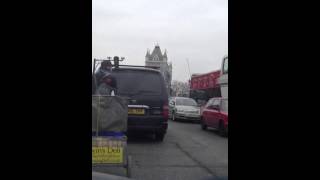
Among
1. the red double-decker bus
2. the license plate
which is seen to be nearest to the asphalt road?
the license plate

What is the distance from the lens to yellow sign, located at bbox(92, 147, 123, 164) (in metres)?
6.93

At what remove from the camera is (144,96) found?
11.5 meters

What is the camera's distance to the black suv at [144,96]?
11.5 metres

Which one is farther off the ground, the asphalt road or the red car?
the red car

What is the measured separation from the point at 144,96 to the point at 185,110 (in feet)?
Result: 35.9

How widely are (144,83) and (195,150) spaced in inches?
82.5

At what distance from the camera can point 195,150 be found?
11328 millimetres

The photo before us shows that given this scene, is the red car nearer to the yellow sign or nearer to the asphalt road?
the asphalt road

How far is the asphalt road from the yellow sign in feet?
1.68

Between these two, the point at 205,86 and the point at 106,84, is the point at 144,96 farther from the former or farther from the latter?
the point at 205,86

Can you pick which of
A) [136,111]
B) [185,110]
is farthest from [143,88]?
[185,110]

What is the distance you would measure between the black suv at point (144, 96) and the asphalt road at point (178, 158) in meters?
0.56
